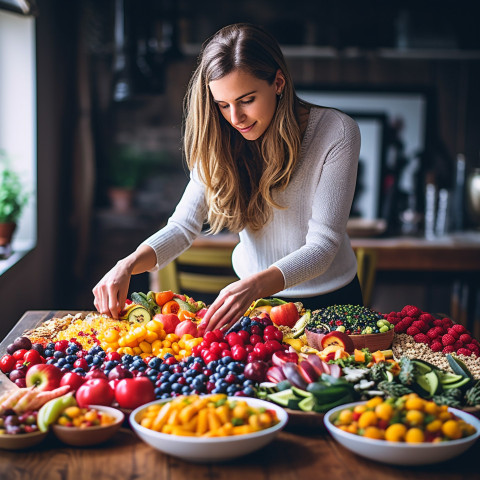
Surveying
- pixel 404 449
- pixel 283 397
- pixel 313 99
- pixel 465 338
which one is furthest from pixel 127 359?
pixel 313 99

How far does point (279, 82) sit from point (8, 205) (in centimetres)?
178

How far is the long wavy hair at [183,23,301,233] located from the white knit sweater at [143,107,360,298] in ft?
0.20

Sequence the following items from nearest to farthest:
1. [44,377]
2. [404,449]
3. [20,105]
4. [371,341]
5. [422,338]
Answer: [404,449] < [44,377] < [371,341] < [422,338] < [20,105]

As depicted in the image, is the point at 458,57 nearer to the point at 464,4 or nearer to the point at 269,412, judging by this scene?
the point at 464,4

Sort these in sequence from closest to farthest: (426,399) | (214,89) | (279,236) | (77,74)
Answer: (426,399)
(214,89)
(279,236)
(77,74)

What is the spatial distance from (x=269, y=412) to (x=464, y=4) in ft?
13.0

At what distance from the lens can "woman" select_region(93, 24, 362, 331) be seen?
5.87 feet

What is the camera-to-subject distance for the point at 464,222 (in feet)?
15.0

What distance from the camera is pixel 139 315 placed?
184cm

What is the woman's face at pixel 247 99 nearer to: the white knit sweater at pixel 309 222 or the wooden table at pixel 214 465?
the white knit sweater at pixel 309 222

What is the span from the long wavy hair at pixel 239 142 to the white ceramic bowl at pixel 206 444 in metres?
1.03

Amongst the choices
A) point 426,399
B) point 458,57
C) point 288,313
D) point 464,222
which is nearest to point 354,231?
point 464,222

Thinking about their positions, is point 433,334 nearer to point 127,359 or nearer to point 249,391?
point 249,391

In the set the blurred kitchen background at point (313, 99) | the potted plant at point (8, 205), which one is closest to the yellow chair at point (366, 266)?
the blurred kitchen background at point (313, 99)
